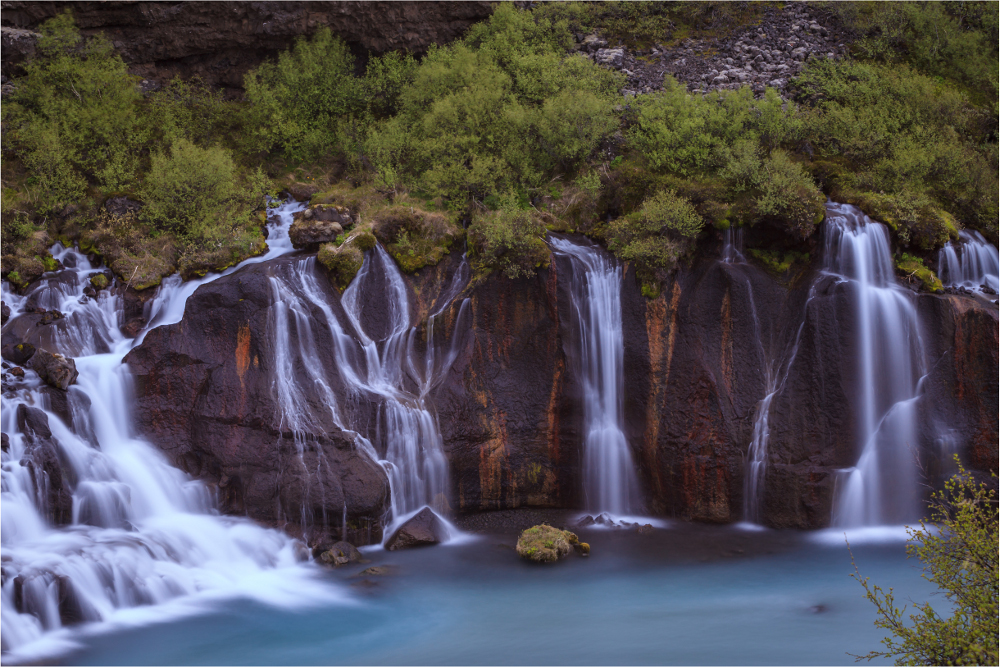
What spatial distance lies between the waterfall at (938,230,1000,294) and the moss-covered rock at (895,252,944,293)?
0.51 m

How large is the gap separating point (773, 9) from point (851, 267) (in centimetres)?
1592

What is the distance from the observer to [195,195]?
22.6 m

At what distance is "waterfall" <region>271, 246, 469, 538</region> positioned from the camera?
18.7 metres

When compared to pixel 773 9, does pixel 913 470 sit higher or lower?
lower

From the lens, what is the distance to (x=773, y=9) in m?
30.4

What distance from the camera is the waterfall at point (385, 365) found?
1872 centimetres

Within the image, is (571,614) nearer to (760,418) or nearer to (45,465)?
(760,418)

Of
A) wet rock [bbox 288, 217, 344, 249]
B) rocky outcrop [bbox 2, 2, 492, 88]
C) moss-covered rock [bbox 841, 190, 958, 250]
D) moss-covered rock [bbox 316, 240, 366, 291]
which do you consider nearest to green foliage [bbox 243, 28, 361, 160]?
rocky outcrop [bbox 2, 2, 492, 88]

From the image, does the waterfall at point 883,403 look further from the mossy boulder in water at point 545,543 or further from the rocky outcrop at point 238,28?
the rocky outcrop at point 238,28

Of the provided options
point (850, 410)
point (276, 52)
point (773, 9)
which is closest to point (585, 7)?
point (773, 9)

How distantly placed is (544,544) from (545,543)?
0.14 feet

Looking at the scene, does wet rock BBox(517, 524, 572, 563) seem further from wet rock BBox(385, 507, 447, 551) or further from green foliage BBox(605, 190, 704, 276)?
green foliage BBox(605, 190, 704, 276)

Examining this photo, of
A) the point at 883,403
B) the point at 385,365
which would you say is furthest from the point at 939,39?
the point at 385,365

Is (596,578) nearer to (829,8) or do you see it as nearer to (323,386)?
(323,386)
